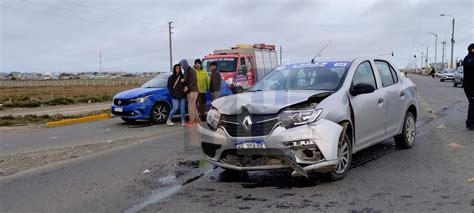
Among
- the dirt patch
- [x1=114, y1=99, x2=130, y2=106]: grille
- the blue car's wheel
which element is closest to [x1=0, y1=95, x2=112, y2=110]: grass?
[x1=114, y1=99, x2=130, y2=106]: grille

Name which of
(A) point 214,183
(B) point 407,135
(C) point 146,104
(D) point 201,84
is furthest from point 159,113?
(A) point 214,183

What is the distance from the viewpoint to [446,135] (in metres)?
9.79

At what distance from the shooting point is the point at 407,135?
27.7ft

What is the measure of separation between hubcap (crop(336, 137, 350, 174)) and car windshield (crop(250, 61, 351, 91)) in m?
0.78

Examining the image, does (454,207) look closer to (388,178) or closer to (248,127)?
(388,178)

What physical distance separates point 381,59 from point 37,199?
18.6 ft

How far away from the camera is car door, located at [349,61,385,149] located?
6.73 metres

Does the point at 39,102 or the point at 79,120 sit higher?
the point at 39,102

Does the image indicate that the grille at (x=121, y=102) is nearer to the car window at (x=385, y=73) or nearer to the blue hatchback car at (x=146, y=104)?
the blue hatchback car at (x=146, y=104)

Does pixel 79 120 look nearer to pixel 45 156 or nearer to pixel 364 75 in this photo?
pixel 45 156

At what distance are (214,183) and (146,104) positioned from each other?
7878 millimetres

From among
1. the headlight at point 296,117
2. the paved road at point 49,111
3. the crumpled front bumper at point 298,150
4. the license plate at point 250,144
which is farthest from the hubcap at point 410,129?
the paved road at point 49,111

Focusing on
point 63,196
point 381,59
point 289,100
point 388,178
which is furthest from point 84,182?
point 381,59

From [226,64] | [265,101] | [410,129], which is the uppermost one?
[226,64]
